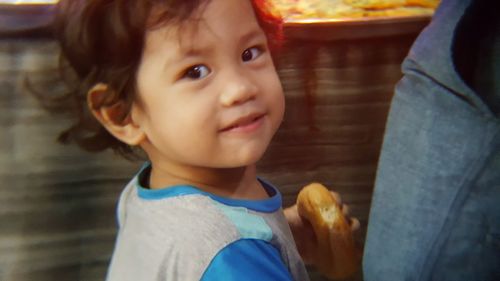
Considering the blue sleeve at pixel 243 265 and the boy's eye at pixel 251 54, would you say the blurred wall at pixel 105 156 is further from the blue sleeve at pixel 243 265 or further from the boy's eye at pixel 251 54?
the blue sleeve at pixel 243 265

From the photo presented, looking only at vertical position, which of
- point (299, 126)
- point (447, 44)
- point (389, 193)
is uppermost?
point (447, 44)

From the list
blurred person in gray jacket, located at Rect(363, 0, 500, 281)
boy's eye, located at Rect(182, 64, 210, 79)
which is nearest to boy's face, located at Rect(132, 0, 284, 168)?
boy's eye, located at Rect(182, 64, 210, 79)

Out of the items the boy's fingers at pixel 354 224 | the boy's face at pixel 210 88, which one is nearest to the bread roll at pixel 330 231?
the boy's fingers at pixel 354 224

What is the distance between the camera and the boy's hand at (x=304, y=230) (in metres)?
0.71

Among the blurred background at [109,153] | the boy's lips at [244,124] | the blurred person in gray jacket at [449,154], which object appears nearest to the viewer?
the blurred person in gray jacket at [449,154]

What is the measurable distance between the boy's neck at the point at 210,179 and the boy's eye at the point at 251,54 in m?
0.12

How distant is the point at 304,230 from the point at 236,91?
260 mm

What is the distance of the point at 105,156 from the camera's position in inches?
27.6

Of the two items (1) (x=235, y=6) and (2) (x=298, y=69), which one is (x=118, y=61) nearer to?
(1) (x=235, y=6)

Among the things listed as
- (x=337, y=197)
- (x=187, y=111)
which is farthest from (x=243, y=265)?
(x=337, y=197)

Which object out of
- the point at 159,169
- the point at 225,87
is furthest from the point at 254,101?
the point at 159,169

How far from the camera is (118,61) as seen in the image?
1.75 ft

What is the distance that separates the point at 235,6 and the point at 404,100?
175mm

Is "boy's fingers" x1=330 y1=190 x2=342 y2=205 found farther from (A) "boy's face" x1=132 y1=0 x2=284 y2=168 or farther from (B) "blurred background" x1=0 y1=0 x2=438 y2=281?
(A) "boy's face" x1=132 y1=0 x2=284 y2=168
